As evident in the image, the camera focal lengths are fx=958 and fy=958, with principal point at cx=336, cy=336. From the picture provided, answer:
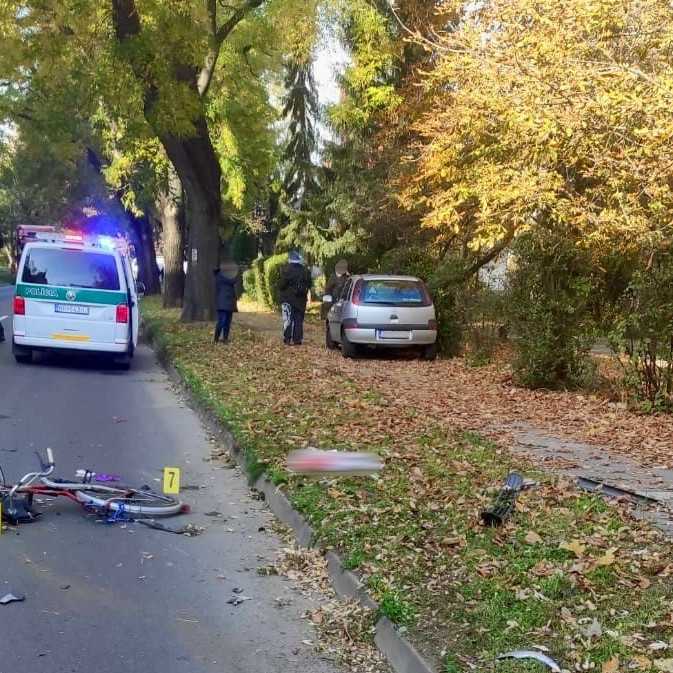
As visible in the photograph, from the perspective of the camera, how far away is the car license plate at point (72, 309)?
15.8m

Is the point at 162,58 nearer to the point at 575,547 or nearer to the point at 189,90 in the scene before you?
the point at 189,90

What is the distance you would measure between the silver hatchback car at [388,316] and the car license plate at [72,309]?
4.95 metres

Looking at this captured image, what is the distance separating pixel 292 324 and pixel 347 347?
2.43m

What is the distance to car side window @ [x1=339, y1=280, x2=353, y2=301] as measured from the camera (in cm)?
1902

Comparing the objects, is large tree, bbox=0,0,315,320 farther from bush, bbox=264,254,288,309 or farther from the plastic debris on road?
the plastic debris on road

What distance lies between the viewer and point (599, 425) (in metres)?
10.9

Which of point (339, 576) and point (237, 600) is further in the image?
point (339, 576)

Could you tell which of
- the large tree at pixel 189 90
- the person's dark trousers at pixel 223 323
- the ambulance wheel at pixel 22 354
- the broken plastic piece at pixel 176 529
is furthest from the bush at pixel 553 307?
the large tree at pixel 189 90

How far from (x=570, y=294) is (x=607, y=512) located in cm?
684

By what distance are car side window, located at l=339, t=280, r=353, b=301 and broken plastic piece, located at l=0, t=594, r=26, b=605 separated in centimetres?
1376

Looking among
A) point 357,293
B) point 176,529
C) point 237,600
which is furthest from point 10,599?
point 357,293

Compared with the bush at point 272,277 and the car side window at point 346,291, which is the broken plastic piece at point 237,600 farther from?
the bush at point 272,277

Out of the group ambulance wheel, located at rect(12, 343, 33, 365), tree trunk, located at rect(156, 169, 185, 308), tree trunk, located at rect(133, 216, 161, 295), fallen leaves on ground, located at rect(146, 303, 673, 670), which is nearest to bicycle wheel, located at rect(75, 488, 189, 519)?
fallen leaves on ground, located at rect(146, 303, 673, 670)

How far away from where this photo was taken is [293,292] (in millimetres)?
19812
